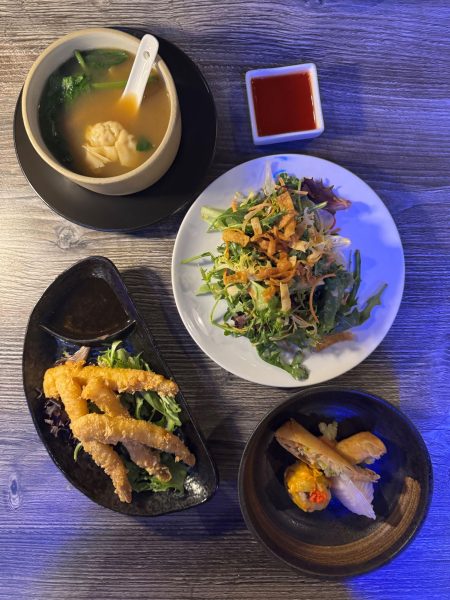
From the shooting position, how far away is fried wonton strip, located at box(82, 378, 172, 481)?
1.51m

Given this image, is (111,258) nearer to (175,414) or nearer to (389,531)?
(175,414)

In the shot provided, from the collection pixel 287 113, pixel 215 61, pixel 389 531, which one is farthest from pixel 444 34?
pixel 389 531

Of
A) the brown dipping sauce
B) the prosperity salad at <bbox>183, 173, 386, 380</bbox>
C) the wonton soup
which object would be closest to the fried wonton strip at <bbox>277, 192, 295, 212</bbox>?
the prosperity salad at <bbox>183, 173, 386, 380</bbox>

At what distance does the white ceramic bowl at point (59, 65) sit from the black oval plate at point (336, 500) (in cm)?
74

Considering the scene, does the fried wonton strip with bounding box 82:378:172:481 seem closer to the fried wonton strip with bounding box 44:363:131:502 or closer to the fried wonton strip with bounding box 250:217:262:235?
the fried wonton strip with bounding box 44:363:131:502

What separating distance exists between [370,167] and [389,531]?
3.64 ft

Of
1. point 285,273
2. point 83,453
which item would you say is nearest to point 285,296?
point 285,273

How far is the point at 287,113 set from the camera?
157 cm

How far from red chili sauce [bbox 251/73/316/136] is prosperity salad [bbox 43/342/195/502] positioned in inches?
32.4

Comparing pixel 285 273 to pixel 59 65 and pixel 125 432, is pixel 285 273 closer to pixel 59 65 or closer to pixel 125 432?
pixel 125 432

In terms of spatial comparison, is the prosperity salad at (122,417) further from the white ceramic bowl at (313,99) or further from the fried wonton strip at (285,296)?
the white ceramic bowl at (313,99)

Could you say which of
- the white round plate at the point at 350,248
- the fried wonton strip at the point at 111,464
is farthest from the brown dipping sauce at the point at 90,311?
the fried wonton strip at the point at 111,464

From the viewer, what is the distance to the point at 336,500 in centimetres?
159

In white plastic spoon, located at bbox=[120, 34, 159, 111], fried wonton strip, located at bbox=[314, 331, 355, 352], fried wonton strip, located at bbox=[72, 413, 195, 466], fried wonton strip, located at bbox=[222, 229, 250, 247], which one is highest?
white plastic spoon, located at bbox=[120, 34, 159, 111]
